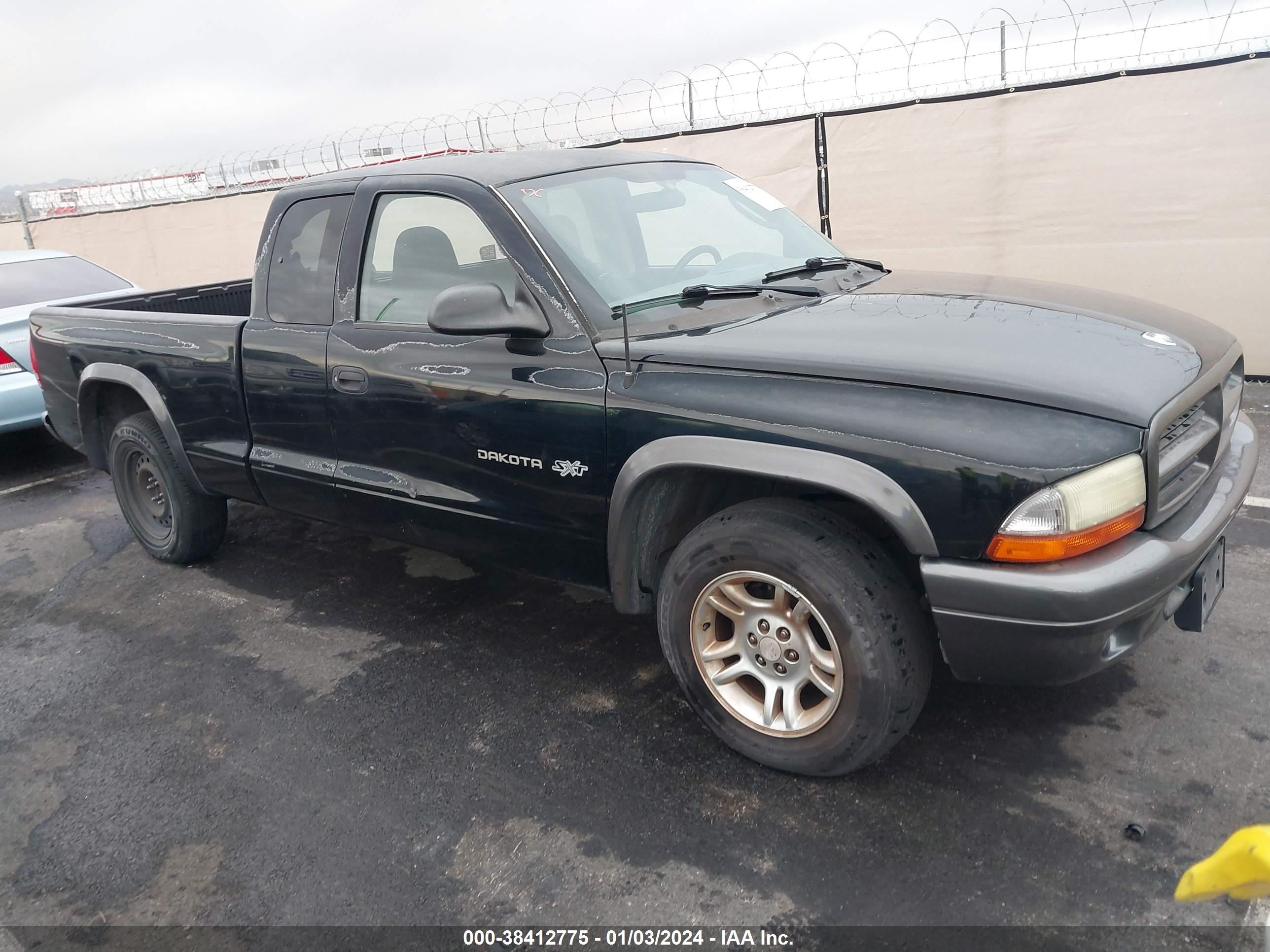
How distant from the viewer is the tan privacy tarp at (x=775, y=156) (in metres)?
8.02

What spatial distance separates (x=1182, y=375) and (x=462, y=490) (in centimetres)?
225

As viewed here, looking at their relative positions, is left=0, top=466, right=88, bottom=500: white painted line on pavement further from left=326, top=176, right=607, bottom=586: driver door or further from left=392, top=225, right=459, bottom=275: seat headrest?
left=392, top=225, right=459, bottom=275: seat headrest

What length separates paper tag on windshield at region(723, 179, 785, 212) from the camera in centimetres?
393

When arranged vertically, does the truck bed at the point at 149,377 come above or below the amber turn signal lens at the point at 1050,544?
above

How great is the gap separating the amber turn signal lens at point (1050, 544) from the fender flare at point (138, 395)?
144 inches

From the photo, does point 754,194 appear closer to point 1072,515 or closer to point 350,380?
point 350,380

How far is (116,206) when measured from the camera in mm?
14211

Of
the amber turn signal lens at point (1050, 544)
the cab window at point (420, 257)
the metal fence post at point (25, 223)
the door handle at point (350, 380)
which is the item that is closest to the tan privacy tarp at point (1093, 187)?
the cab window at point (420, 257)

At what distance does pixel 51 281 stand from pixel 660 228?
20.4 ft

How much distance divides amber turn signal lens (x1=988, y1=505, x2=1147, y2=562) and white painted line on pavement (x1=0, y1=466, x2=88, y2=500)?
22.1 feet

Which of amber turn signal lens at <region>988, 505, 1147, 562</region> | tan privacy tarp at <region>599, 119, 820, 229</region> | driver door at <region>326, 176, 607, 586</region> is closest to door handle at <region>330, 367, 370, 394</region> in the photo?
driver door at <region>326, 176, 607, 586</region>

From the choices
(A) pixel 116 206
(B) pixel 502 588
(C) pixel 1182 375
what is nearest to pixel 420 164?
(B) pixel 502 588

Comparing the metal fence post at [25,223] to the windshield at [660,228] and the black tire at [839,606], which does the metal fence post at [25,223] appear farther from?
the black tire at [839,606]

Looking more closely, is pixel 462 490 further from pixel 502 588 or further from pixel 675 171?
pixel 675 171
